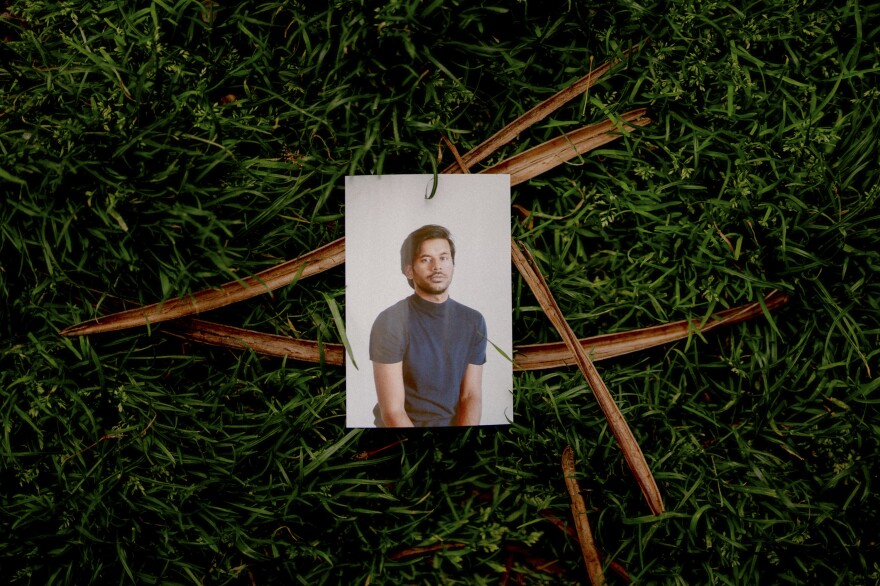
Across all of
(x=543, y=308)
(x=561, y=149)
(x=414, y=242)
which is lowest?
(x=543, y=308)

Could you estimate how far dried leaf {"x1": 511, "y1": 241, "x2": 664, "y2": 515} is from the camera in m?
1.36

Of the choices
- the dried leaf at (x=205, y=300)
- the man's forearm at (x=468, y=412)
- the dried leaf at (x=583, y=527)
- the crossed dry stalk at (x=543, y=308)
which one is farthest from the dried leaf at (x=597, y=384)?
the dried leaf at (x=205, y=300)

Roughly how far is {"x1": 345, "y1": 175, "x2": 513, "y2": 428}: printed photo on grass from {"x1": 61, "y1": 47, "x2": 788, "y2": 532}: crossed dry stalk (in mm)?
49

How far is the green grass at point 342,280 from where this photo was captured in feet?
4.41

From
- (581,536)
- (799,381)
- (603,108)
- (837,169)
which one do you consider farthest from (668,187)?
(581,536)

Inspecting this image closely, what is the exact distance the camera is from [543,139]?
1.43m

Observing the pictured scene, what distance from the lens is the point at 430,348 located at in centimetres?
140

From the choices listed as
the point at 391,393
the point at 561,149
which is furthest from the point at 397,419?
the point at 561,149

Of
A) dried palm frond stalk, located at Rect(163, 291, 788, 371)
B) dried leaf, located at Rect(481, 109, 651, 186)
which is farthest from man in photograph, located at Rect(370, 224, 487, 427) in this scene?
dried leaf, located at Rect(481, 109, 651, 186)

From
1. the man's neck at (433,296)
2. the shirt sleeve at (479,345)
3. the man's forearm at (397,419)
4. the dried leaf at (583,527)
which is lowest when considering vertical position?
the dried leaf at (583,527)

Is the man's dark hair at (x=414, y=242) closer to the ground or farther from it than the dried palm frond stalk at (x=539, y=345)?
farther from it

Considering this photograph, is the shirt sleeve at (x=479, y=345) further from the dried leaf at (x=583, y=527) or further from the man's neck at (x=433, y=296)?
the dried leaf at (x=583, y=527)

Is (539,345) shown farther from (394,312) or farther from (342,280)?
(342,280)

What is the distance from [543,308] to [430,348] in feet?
0.97
